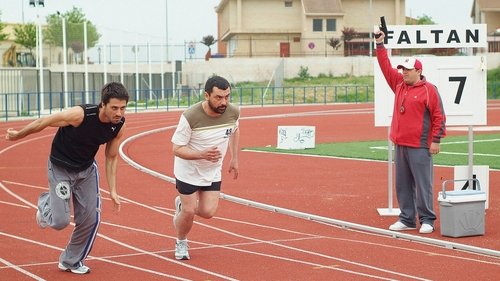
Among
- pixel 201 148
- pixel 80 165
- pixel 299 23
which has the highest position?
pixel 299 23

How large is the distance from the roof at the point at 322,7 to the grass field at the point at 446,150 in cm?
6216

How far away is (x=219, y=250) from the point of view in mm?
11383

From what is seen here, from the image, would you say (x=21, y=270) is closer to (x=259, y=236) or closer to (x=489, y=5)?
(x=259, y=236)

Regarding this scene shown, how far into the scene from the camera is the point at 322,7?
304 feet

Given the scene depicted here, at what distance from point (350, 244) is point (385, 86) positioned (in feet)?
10.2

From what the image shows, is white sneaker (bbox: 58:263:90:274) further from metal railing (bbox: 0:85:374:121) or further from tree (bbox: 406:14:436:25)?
tree (bbox: 406:14:436:25)

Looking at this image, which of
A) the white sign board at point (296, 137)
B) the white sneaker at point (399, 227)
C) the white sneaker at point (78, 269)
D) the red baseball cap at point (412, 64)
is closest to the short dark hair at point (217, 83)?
the white sneaker at point (78, 269)

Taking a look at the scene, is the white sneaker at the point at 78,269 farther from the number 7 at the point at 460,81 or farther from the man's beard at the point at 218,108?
A: the number 7 at the point at 460,81

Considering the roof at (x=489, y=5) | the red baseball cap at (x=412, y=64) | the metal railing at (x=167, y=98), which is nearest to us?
the red baseball cap at (x=412, y=64)

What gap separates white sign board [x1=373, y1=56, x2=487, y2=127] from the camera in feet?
45.4

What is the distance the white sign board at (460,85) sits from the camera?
13828 mm

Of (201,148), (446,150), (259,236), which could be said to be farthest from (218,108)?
(446,150)

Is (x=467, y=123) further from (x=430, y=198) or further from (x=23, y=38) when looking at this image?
(x=23, y=38)

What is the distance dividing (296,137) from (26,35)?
72.4 metres
